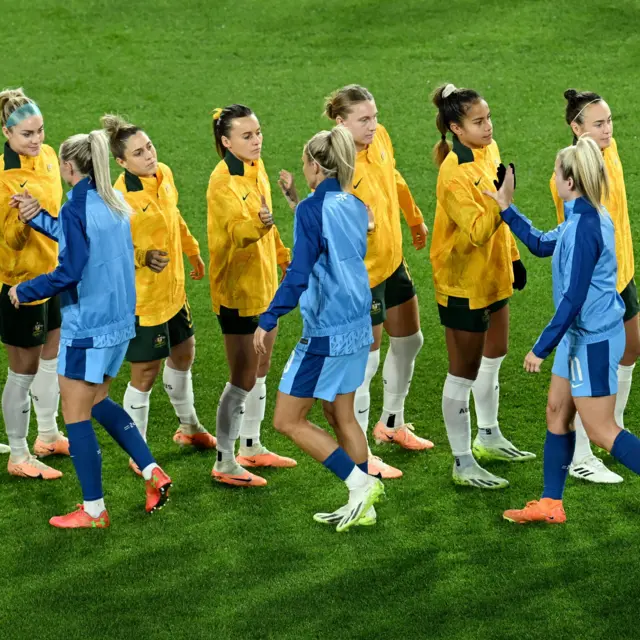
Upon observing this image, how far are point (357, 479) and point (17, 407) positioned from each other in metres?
2.11

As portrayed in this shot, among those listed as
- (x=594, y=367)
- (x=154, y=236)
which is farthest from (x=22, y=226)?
(x=594, y=367)

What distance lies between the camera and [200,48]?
1568cm

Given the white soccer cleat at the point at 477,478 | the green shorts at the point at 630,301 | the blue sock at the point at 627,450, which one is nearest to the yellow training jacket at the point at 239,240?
the white soccer cleat at the point at 477,478

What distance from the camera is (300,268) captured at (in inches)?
226

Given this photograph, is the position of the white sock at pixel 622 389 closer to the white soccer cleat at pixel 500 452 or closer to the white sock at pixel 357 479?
the white soccer cleat at pixel 500 452

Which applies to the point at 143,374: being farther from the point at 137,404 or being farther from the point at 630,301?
the point at 630,301

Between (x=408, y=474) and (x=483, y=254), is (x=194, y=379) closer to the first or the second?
(x=408, y=474)

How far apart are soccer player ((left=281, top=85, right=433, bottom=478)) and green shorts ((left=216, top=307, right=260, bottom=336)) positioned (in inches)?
26.2

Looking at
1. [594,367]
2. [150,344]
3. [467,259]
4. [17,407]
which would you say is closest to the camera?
[594,367]

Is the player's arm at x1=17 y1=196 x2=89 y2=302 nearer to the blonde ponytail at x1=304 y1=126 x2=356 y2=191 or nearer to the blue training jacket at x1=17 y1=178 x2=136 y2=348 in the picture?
the blue training jacket at x1=17 y1=178 x2=136 y2=348

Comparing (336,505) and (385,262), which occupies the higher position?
(385,262)

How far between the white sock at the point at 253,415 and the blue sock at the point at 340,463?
119 cm

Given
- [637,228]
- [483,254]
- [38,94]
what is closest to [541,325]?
[637,228]

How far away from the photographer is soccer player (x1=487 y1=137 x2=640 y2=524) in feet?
18.6
